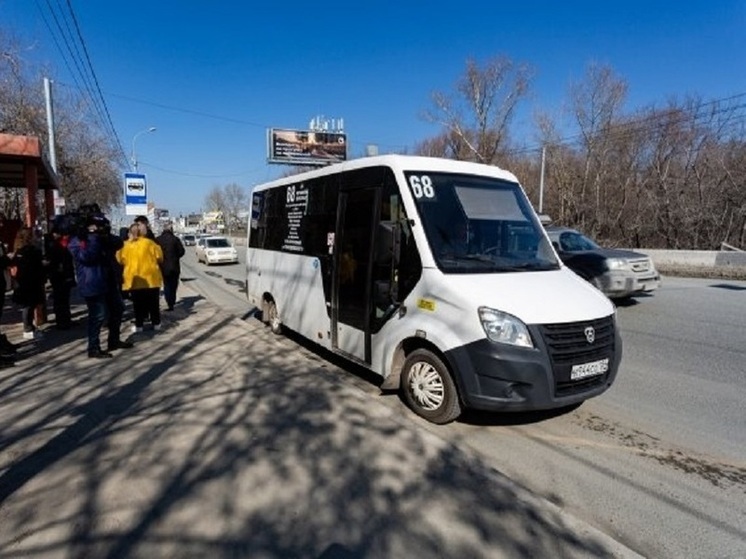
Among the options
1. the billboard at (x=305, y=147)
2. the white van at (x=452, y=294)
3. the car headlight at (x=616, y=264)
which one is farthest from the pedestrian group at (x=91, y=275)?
the billboard at (x=305, y=147)

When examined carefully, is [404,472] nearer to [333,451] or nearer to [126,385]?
[333,451]

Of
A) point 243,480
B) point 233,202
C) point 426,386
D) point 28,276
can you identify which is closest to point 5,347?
point 28,276

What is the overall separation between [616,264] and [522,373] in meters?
7.64

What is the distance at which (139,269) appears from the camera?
26.6 feet

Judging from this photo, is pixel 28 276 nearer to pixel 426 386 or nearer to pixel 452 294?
pixel 426 386

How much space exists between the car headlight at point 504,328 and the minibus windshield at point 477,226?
585 mm

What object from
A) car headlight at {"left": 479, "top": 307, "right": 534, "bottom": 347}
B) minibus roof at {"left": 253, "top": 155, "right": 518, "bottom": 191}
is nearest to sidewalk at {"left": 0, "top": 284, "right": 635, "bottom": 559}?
car headlight at {"left": 479, "top": 307, "right": 534, "bottom": 347}

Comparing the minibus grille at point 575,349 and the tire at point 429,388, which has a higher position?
the minibus grille at point 575,349

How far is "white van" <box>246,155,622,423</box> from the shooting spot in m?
3.98

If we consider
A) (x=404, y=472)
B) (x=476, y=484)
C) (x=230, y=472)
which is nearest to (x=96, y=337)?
(x=230, y=472)

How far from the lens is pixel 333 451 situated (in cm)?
383

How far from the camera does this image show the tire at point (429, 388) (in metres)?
4.34

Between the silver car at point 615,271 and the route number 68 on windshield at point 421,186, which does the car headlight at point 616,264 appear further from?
the route number 68 on windshield at point 421,186

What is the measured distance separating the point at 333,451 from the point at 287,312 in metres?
4.12
